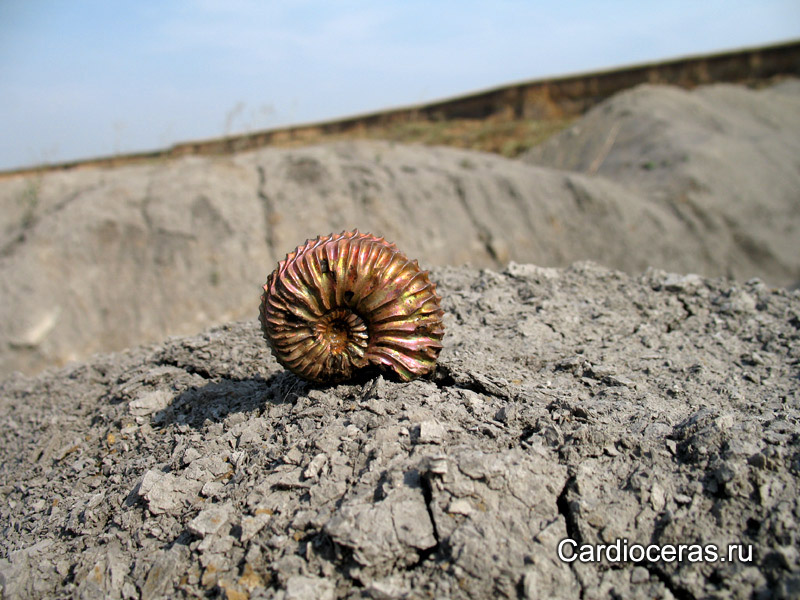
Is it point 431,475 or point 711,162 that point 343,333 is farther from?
point 711,162

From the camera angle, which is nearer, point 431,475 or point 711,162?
point 431,475

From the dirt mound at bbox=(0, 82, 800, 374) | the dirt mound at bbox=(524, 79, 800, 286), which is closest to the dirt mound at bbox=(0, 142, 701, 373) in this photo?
the dirt mound at bbox=(0, 82, 800, 374)

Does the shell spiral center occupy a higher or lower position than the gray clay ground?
higher

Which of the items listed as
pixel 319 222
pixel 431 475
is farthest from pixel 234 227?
pixel 431 475

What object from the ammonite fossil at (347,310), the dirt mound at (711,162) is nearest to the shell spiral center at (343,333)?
the ammonite fossil at (347,310)

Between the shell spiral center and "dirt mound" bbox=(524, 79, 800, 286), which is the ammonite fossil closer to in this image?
the shell spiral center

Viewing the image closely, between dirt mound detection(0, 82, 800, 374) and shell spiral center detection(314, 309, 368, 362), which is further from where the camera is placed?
dirt mound detection(0, 82, 800, 374)

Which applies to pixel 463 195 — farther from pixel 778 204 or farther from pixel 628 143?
pixel 778 204
